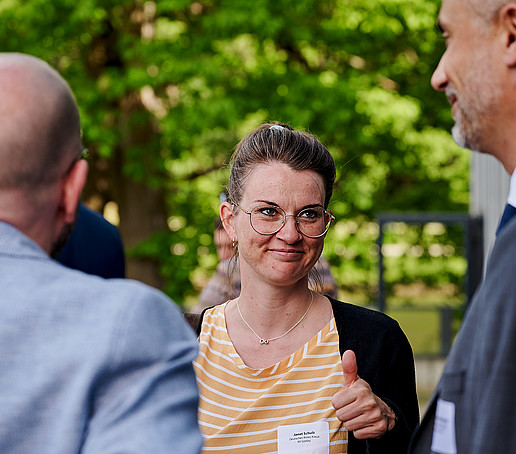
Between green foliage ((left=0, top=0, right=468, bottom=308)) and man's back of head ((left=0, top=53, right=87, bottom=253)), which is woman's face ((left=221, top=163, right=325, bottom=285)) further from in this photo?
green foliage ((left=0, top=0, right=468, bottom=308))

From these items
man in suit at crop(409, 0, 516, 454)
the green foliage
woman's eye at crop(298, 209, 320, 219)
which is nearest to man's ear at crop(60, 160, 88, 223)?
man in suit at crop(409, 0, 516, 454)

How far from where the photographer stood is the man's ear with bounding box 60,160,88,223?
1.27 m

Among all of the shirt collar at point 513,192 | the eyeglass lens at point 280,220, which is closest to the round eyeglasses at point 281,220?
the eyeglass lens at point 280,220

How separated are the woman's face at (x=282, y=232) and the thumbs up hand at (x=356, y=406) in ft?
1.43

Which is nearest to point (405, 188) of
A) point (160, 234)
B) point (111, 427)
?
point (160, 234)

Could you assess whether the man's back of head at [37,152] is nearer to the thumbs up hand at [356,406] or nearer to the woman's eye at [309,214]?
the thumbs up hand at [356,406]

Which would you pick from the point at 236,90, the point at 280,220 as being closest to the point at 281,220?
the point at 280,220

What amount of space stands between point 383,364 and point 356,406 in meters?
0.28

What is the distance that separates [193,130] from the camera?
32.0 ft

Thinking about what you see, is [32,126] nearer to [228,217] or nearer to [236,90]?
[228,217]

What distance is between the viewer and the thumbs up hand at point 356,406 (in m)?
1.96

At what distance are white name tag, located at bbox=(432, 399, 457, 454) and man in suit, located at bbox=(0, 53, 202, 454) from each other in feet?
1.37

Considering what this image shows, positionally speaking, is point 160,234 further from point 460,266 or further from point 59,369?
point 59,369

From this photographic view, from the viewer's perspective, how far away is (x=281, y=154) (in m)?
2.38
